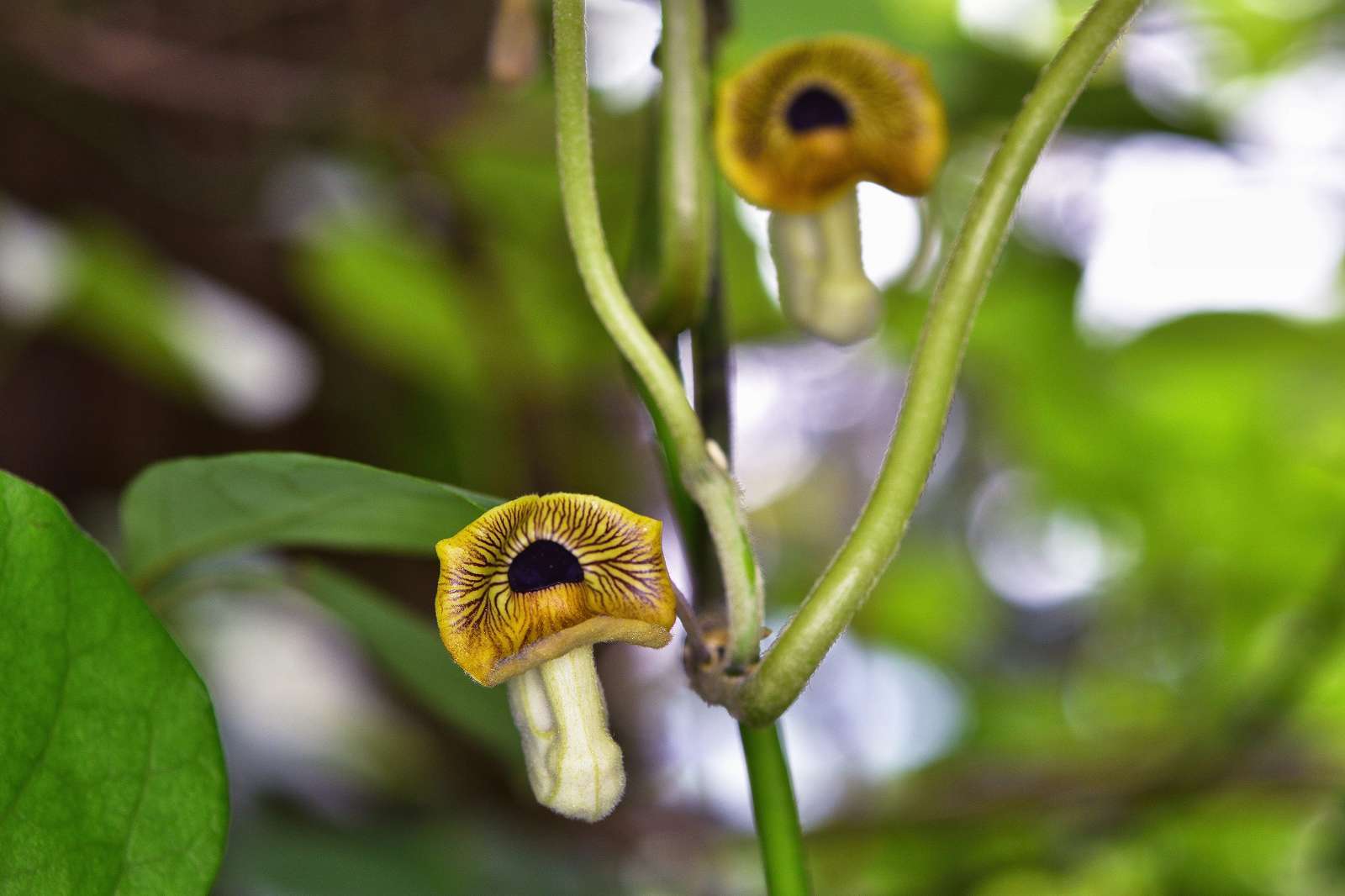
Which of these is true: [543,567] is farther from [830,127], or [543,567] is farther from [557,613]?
[830,127]

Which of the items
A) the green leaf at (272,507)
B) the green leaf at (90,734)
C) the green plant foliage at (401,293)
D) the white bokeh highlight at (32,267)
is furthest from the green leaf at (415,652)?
the white bokeh highlight at (32,267)

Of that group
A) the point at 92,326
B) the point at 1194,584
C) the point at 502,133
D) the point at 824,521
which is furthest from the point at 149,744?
the point at 824,521

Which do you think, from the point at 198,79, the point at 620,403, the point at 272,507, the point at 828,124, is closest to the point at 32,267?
the point at 198,79

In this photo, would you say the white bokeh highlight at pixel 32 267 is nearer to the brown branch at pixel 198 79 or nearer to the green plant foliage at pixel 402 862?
the brown branch at pixel 198 79

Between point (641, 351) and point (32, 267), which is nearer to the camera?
point (641, 351)

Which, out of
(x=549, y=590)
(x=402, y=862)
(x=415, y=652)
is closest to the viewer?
(x=549, y=590)

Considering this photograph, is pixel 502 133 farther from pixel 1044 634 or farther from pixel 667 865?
pixel 1044 634

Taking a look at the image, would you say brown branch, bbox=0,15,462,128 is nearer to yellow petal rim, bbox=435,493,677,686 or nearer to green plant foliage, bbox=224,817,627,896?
green plant foliage, bbox=224,817,627,896
